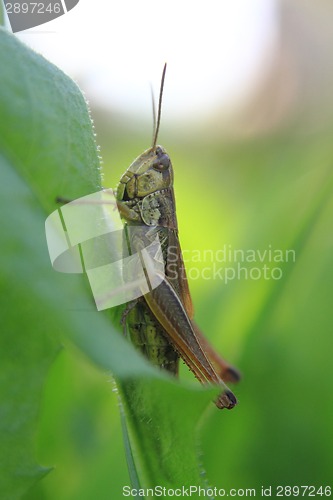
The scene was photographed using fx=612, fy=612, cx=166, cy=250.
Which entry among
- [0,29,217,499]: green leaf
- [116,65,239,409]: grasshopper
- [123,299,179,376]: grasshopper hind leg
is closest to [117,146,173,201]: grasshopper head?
[116,65,239,409]: grasshopper

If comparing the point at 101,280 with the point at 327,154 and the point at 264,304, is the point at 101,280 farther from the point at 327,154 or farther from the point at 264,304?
the point at 327,154

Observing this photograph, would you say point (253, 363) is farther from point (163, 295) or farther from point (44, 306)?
point (44, 306)

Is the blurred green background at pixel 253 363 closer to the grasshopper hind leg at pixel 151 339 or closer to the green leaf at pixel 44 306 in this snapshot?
the grasshopper hind leg at pixel 151 339

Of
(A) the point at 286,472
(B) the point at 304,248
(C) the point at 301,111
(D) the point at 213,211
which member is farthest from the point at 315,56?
(A) the point at 286,472

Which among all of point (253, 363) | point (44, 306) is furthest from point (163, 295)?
point (44, 306)

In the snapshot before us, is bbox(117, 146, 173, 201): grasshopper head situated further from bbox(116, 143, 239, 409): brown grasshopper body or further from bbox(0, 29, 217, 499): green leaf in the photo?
bbox(0, 29, 217, 499): green leaf

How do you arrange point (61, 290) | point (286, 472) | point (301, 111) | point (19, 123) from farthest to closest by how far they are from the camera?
point (301, 111) → point (286, 472) → point (19, 123) → point (61, 290)
